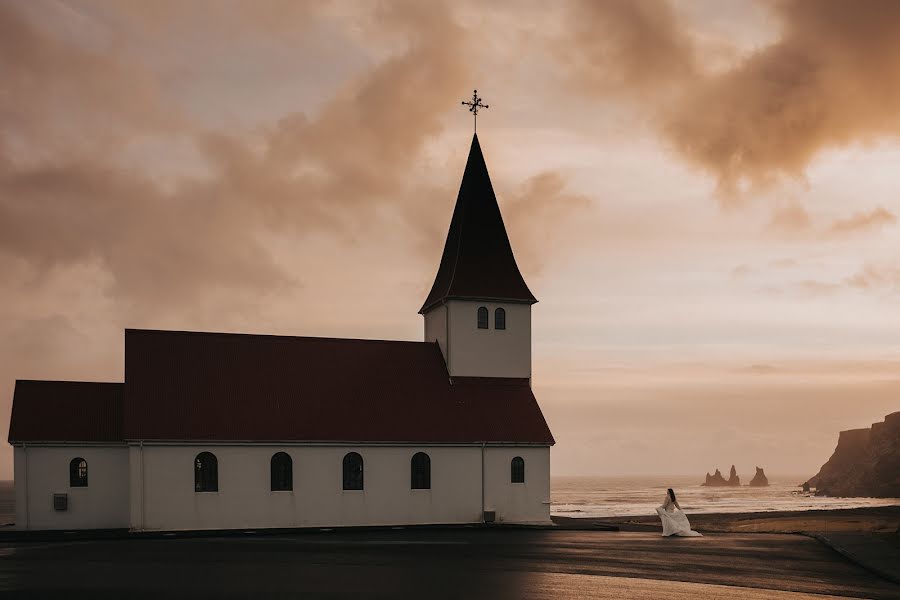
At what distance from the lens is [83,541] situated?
3178 centimetres

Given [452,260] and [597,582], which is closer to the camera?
[597,582]

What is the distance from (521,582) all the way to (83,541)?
1898 centimetres

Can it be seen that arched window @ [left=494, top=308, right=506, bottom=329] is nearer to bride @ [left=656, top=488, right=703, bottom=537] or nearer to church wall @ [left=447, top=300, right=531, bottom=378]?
church wall @ [left=447, top=300, right=531, bottom=378]

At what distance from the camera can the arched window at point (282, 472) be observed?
3688cm

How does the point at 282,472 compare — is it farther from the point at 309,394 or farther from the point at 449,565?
the point at 449,565

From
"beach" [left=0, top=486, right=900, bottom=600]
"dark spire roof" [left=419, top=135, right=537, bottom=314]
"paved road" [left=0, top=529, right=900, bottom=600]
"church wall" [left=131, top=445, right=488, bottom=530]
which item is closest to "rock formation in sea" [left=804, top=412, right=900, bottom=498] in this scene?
"dark spire roof" [left=419, top=135, right=537, bottom=314]

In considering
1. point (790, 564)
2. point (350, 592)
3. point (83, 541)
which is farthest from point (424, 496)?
point (350, 592)

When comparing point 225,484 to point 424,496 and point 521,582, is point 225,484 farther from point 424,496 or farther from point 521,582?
point 521,582

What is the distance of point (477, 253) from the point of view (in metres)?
43.3

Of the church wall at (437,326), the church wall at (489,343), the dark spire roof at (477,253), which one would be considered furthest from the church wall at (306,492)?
the dark spire roof at (477,253)

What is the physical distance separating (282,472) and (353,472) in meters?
2.93

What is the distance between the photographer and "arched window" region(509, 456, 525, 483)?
132 ft

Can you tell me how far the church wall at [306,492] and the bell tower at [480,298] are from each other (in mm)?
4803

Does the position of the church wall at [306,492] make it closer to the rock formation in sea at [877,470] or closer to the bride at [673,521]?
the bride at [673,521]
